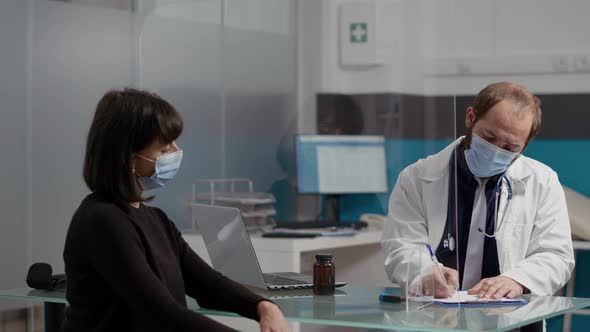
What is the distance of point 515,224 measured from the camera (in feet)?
9.16

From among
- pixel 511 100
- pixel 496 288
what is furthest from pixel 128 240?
pixel 511 100

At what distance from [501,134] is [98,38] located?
1992 mm

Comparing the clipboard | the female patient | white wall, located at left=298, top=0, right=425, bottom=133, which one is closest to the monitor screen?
white wall, located at left=298, top=0, right=425, bottom=133

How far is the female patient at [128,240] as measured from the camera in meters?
2.03

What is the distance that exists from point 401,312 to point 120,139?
0.73m

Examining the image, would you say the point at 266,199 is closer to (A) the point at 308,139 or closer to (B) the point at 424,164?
(A) the point at 308,139

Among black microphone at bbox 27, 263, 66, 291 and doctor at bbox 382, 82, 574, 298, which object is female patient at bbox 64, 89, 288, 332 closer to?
black microphone at bbox 27, 263, 66, 291

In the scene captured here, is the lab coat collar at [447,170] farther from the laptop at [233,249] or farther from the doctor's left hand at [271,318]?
the doctor's left hand at [271,318]

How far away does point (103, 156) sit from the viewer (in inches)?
83.3

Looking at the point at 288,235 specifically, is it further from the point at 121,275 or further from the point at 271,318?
the point at 121,275

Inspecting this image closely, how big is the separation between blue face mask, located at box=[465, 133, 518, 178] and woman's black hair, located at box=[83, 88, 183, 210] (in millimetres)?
932

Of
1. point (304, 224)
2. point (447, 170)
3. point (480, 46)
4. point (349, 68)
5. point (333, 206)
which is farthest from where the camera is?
point (349, 68)

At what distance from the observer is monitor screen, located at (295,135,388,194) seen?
4754 millimetres

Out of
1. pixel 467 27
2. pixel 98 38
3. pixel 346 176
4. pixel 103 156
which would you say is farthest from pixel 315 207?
pixel 103 156
